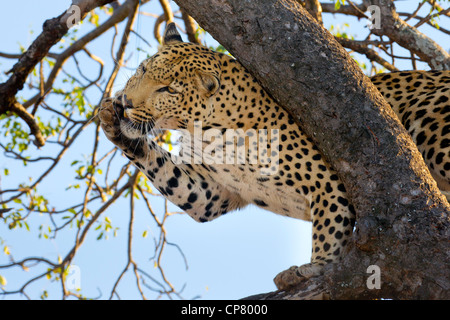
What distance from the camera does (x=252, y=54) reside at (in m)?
4.79

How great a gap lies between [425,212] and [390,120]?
0.72m

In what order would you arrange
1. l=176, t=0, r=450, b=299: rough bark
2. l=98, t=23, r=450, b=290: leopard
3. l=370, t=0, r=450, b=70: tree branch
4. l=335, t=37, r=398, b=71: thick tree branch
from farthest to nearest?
l=335, t=37, r=398, b=71: thick tree branch < l=370, t=0, r=450, b=70: tree branch < l=98, t=23, r=450, b=290: leopard < l=176, t=0, r=450, b=299: rough bark

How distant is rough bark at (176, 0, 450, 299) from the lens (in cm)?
434

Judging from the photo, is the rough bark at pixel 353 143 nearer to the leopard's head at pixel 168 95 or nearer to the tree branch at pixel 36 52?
the leopard's head at pixel 168 95

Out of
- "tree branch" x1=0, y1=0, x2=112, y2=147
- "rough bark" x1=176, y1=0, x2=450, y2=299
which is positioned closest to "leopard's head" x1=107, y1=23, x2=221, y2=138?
"rough bark" x1=176, y1=0, x2=450, y2=299

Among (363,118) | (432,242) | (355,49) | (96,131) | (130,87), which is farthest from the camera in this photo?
(96,131)

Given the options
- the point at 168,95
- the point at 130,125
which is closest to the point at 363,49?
the point at 168,95

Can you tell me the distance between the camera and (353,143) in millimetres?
4605

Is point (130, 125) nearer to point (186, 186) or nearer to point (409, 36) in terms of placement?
point (186, 186)

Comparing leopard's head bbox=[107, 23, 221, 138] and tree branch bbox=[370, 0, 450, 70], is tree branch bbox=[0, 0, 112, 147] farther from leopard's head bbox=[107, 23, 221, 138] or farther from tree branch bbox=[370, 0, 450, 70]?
tree branch bbox=[370, 0, 450, 70]

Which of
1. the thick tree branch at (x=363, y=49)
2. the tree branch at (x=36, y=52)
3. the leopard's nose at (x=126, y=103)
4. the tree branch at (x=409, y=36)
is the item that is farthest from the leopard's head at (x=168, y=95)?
the tree branch at (x=409, y=36)
